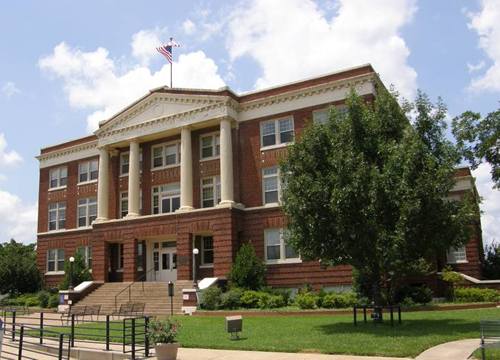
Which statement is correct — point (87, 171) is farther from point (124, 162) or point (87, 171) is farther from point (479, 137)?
point (479, 137)

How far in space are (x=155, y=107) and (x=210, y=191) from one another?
7706 mm

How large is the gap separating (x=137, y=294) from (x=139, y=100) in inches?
574

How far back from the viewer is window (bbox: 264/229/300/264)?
110ft

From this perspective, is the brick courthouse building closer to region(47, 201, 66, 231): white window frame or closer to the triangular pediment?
the triangular pediment

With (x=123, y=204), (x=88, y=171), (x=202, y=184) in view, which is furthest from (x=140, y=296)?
(x=88, y=171)

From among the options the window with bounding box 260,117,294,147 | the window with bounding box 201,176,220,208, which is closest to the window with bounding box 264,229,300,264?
the window with bounding box 201,176,220,208

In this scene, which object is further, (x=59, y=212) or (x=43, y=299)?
(x=59, y=212)

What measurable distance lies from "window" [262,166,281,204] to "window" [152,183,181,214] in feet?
23.7

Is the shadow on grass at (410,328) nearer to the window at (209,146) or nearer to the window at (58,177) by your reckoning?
the window at (209,146)

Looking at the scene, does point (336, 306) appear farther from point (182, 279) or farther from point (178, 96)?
point (178, 96)

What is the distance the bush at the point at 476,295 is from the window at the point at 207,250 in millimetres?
15513

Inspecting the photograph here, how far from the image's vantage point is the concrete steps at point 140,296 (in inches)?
1220

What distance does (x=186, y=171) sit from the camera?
1438 inches

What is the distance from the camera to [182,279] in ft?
112
